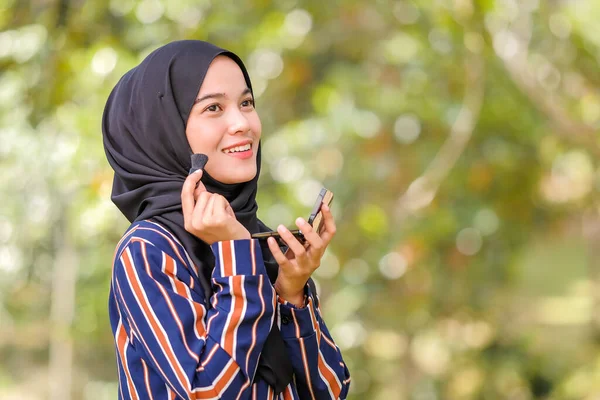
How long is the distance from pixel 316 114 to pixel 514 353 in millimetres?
2565

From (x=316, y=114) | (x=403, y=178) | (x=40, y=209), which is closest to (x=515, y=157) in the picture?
(x=403, y=178)

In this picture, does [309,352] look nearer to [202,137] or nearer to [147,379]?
[147,379]

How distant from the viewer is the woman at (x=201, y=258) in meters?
1.29

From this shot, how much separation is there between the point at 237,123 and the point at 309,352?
419 millimetres

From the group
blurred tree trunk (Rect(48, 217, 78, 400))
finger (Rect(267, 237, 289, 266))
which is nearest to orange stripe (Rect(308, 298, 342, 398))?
finger (Rect(267, 237, 289, 266))

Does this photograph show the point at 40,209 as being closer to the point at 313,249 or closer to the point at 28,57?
the point at 28,57

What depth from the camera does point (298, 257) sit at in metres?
1.38

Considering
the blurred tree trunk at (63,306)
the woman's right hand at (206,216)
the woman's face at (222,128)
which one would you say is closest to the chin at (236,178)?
the woman's face at (222,128)

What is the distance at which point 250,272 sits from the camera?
4.34 feet

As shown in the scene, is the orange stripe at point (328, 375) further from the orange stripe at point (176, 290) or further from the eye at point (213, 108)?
the eye at point (213, 108)

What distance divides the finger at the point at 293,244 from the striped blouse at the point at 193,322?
1.9 inches

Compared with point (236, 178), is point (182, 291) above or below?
below

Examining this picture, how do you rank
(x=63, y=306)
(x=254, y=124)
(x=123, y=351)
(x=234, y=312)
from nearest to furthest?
(x=234, y=312) < (x=123, y=351) < (x=254, y=124) < (x=63, y=306)

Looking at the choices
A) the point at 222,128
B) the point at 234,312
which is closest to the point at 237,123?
the point at 222,128
